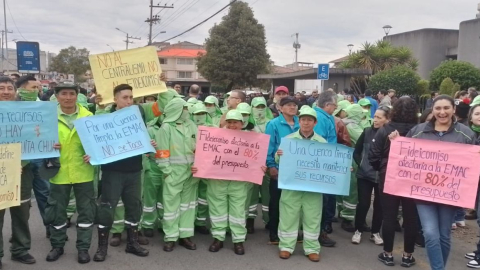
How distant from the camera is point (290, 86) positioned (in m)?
30.3

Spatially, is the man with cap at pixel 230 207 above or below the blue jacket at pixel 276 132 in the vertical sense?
below

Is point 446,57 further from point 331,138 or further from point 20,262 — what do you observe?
point 20,262

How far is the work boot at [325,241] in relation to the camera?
579cm

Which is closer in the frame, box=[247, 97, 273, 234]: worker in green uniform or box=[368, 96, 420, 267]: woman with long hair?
box=[368, 96, 420, 267]: woman with long hair

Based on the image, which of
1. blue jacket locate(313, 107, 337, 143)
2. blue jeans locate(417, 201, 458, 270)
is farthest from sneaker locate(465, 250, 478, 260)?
blue jacket locate(313, 107, 337, 143)

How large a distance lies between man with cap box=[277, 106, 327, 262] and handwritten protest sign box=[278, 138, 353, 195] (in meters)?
0.09

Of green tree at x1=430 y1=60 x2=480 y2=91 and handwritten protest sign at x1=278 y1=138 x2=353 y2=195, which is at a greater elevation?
green tree at x1=430 y1=60 x2=480 y2=91

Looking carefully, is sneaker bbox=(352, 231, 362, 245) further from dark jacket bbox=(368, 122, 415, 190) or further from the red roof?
the red roof

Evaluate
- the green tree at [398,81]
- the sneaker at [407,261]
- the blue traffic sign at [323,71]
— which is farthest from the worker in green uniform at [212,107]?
the green tree at [398,81]

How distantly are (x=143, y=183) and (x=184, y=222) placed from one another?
77 cm

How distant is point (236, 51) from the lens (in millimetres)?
38719

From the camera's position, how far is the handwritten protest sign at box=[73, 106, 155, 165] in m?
4.74

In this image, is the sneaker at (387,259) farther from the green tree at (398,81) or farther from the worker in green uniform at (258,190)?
the green tree at (398,81)

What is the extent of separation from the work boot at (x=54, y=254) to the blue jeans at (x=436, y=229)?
13.0 ft
